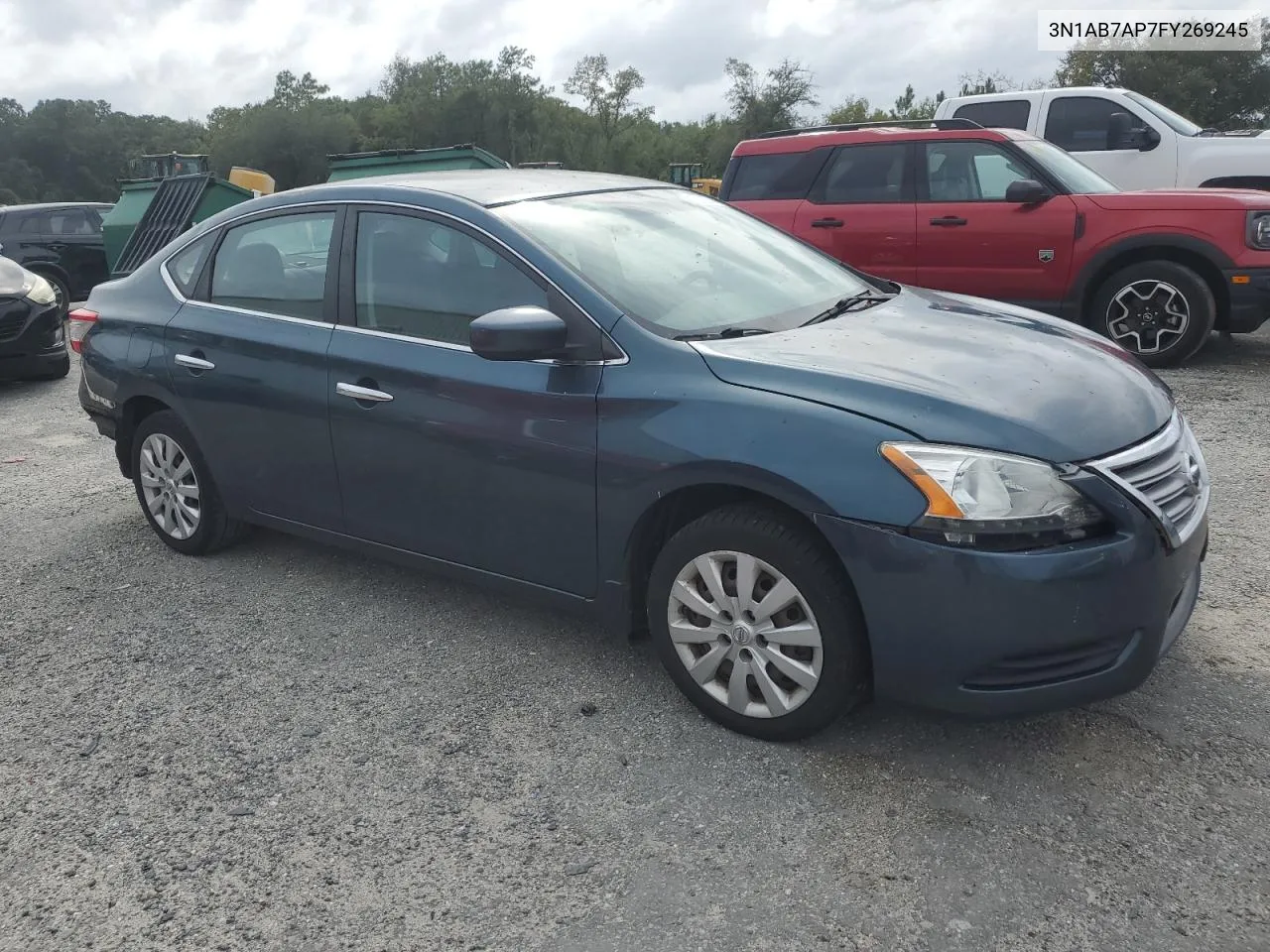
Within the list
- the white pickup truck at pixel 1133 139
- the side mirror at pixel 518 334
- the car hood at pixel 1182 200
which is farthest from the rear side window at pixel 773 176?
the side mirror at pixel 518 334

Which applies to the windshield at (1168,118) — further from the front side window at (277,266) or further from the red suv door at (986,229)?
the front side window at (277,266)

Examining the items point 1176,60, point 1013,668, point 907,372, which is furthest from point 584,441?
point 1176,60

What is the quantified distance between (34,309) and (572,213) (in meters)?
7.48

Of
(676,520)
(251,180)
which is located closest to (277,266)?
(676,520)

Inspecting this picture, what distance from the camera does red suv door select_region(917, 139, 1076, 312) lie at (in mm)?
Result: 7863

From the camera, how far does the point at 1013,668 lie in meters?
2.77

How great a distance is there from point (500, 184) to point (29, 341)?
7102mm

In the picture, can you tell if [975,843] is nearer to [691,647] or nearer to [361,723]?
[691,647]

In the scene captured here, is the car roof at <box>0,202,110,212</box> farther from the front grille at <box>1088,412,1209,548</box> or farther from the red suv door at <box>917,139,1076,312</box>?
the front grille at <box>1088,412,1209,548</box>

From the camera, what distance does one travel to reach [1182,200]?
24.7 feet

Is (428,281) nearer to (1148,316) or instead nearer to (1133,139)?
(1148,316)

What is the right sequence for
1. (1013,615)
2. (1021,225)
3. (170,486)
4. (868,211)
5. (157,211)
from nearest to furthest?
1. (1013,615)
2. (170,486)
3. (1021,225)
4. (868,211)
5. (157,211)

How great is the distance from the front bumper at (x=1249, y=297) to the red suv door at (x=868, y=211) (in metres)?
2.15

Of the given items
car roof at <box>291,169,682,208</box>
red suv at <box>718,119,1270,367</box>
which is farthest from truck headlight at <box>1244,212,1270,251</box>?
car roof at <box>291,169,682,208</box>
